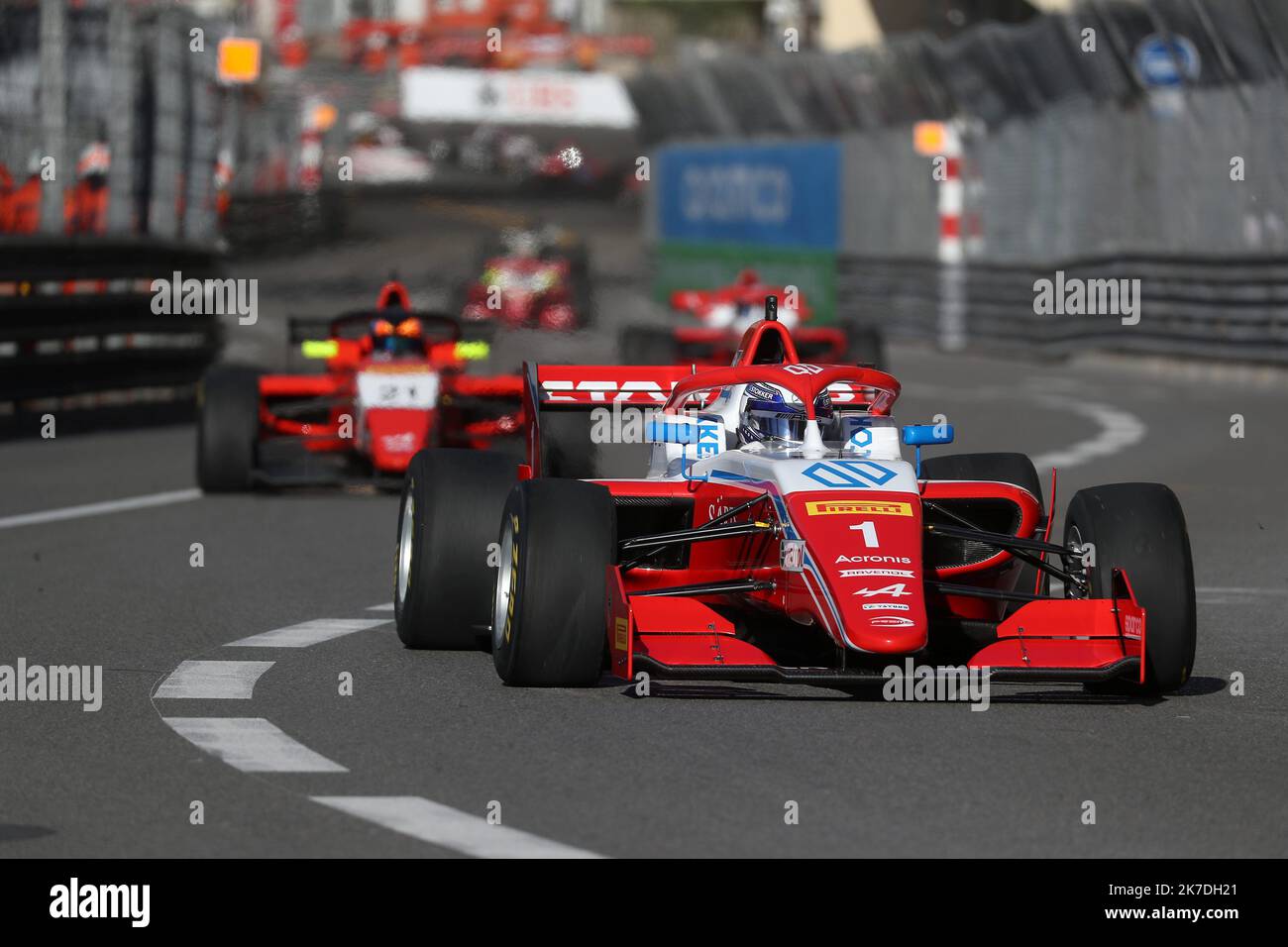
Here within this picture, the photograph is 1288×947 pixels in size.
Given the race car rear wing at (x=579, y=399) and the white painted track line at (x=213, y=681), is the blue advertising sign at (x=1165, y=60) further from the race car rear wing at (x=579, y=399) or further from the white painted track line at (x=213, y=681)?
the white painted track line at (x=213, y=681)

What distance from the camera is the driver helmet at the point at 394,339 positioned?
1667 centimetres

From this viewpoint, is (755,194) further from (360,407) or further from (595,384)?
(595,384)

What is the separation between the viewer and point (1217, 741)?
7.81 m

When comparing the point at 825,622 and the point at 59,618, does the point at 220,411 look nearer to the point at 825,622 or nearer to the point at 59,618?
the point at 59,618

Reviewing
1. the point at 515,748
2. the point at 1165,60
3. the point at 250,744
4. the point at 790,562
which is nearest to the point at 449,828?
the point at 515,748

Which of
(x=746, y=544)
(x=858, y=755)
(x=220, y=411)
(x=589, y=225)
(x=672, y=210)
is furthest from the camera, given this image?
(x=589, y=225)

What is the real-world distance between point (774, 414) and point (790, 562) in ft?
3.99

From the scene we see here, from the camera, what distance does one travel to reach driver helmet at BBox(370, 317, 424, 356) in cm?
Answer: 1667

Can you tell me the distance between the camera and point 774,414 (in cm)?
937

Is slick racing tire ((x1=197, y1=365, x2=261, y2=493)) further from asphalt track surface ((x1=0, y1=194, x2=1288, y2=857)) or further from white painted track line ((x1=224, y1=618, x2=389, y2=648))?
white painted track line ((x1=224, y1=618, x2=389, y2=648))

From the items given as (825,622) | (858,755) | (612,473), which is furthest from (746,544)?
(612,473)
